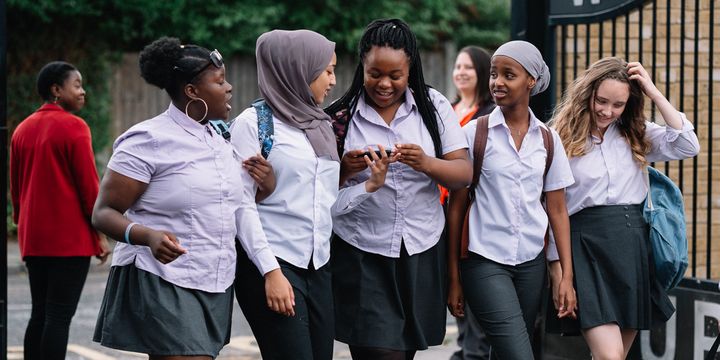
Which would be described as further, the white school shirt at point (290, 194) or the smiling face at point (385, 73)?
the smiling face at point (385, 73)

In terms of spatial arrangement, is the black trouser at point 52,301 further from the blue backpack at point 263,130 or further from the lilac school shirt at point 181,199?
the blue backpack at point 263,130

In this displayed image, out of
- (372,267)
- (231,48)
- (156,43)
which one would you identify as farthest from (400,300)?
(231,48)

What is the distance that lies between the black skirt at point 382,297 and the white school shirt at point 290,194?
1.08 ft

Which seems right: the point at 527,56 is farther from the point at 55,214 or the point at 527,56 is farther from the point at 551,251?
the point at 55,214

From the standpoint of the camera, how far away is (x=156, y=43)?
13.9ft

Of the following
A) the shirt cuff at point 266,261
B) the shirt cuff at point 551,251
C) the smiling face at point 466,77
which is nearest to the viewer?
the shirt cuff at point 266,261

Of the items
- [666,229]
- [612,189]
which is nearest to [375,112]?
[612,189]

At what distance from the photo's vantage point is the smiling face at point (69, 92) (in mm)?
6391

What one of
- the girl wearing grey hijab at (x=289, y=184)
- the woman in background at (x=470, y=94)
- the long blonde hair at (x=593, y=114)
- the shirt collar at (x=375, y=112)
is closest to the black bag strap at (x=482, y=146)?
the long blonde hair at (x=593, y=114)

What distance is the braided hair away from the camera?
4574 mm

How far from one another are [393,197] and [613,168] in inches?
42.6

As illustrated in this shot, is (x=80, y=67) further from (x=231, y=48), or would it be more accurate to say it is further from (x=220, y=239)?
(x=220, y=239)

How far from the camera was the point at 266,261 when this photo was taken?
13.8ft

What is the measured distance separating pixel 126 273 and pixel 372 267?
3.38 feet
